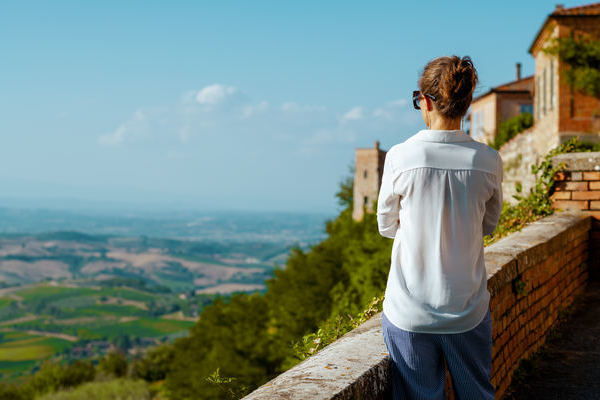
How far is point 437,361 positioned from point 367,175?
164ft

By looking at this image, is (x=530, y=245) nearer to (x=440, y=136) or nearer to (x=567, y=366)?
(x=567, y=366)

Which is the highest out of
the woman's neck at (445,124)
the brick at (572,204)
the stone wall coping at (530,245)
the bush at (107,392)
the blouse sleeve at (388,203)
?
the woman's neck at (445,124)

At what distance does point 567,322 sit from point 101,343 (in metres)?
116

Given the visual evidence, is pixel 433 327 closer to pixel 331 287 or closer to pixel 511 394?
pixel 511 394

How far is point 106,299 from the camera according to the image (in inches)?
5851

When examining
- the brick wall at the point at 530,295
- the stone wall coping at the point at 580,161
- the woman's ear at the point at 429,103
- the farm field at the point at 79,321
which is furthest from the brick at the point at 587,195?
the farm field at the point at 79,321

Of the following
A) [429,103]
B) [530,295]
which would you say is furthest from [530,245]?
[429,103]

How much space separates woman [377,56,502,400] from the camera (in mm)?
2166

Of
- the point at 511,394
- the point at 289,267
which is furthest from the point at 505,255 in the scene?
the point at 289,267

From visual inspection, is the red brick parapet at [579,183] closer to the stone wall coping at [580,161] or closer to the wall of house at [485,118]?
the stone wall coping at [580,161]

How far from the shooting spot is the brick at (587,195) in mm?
6777

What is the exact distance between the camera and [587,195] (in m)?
6.82

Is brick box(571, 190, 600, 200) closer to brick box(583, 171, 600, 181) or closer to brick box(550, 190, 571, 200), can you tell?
brick box(550, 190, 571, 200)

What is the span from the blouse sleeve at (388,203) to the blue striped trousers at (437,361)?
0.37 meters
